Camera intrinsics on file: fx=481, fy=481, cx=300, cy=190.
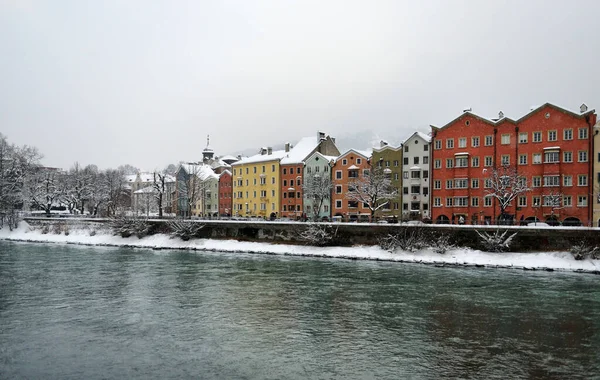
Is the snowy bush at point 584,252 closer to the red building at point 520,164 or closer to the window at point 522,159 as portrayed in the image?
the red building at point 520,164

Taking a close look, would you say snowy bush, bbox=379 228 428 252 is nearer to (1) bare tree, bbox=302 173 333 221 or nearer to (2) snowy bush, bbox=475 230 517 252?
(2) snowy bush, bbox=475 230 517 252

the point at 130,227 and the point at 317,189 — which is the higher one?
the point at 317,189

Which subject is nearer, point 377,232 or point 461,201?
point 377,232

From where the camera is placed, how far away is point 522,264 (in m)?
39.6

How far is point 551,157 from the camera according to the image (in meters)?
55.6

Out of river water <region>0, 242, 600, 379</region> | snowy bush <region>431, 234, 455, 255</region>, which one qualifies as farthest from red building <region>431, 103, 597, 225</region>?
river water <region>0, 242, 600, 379</region>

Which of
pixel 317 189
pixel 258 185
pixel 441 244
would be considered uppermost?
pixel 258 185

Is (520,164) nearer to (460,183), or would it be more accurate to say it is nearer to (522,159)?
(522,159)

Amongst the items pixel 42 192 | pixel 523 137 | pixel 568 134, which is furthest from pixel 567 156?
pixel 42 192

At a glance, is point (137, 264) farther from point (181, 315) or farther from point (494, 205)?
point (494, 205)

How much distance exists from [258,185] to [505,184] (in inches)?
1810

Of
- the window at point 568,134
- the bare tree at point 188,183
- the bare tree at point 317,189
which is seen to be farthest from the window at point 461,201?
the bare tree at point 188,183

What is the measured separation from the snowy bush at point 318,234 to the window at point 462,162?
71.7 feet

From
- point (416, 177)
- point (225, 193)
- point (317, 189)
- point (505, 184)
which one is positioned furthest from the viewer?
point (225, 193)
